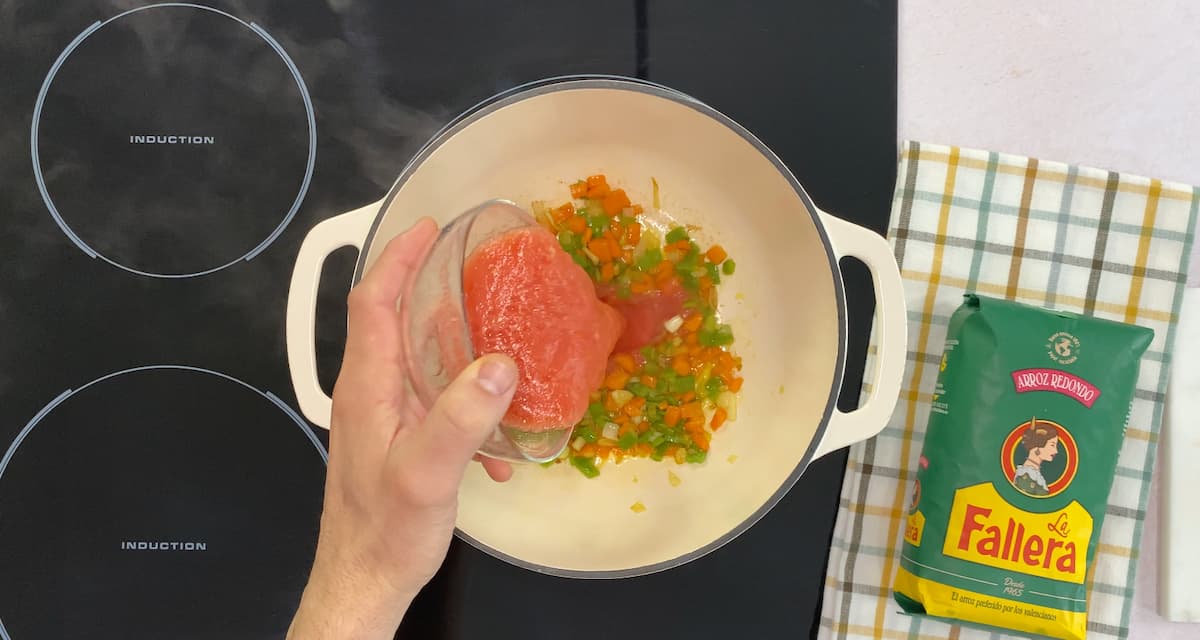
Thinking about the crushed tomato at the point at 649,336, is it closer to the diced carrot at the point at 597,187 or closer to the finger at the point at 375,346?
the diced carrot at the point at 597,187

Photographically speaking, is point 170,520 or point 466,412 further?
point 170,520

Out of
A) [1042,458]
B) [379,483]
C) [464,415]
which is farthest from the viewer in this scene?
[1042,458]

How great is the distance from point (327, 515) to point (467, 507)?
0.17 meters

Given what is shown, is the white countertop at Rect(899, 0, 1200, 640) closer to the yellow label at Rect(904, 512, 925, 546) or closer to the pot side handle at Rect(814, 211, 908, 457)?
the pot side handle at Rect(814, 211, 908, 457)

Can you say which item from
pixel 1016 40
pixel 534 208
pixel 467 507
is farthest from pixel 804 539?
pixel 1016 40

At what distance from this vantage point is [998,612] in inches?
32.9

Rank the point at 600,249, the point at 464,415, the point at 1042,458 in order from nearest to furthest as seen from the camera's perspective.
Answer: the point at 464,415, the point at 1042,458, the point at 600,249

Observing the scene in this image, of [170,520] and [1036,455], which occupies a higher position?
[1036,455]

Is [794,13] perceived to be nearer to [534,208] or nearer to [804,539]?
[534,208]

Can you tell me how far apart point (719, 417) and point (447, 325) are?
0.43 meters

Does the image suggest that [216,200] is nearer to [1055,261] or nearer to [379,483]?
[379,483]

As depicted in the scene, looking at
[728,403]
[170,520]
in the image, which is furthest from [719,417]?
[170,520]

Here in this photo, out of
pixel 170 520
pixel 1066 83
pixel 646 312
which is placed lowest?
pixel 170 520

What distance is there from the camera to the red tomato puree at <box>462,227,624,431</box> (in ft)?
2.52
